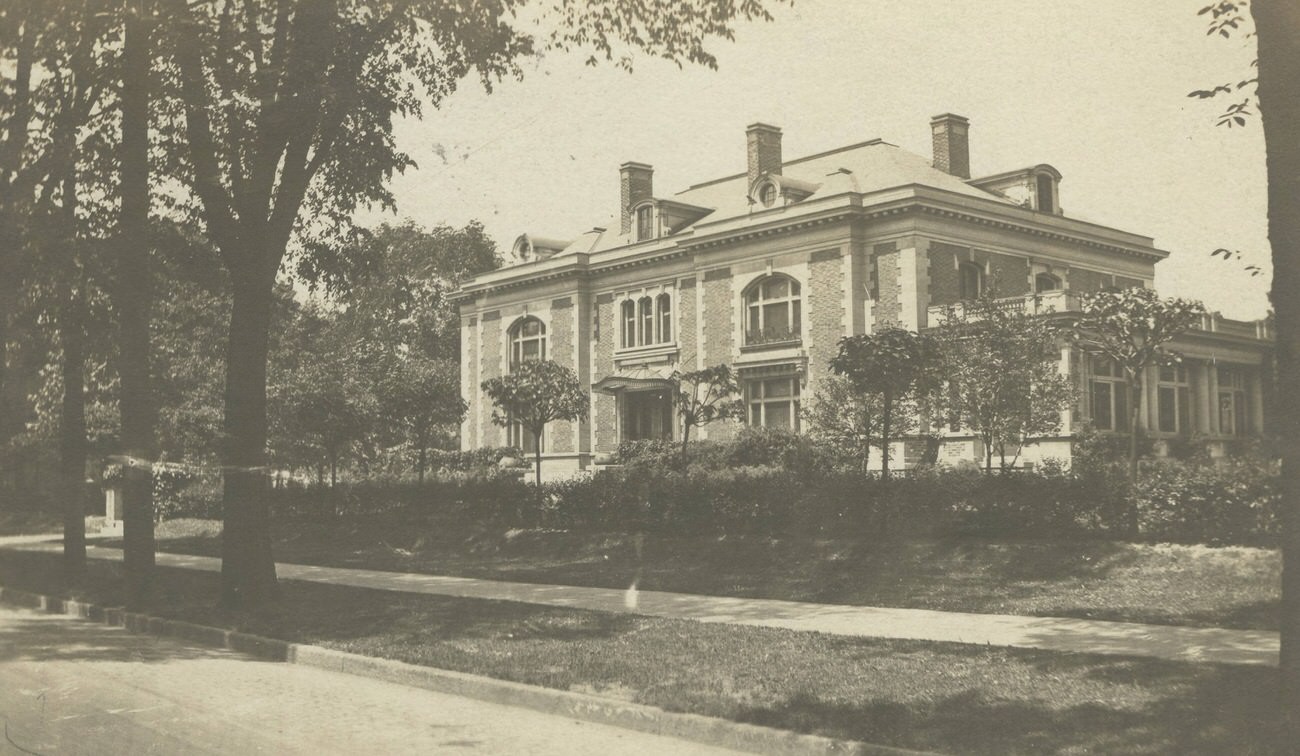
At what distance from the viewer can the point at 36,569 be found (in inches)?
812

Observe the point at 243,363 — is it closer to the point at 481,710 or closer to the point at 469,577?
the point at 469,577

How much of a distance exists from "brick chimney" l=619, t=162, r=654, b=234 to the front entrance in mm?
7516

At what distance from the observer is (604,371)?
4484 centimetres

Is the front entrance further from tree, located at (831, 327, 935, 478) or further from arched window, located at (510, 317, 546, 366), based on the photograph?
tree, located at (831, 327, 935, 478)

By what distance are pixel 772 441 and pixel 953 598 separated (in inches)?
694

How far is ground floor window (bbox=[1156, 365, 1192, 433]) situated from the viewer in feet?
118

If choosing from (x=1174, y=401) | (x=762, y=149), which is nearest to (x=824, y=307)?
(x=762, y=149)

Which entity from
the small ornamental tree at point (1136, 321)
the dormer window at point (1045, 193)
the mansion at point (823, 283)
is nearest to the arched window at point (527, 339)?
the mansion at point (823, 283)

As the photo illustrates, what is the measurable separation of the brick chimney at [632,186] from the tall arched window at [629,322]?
3.57m

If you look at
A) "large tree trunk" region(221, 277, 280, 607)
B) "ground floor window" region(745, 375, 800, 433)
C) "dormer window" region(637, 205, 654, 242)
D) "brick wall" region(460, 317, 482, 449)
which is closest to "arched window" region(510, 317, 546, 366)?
"brick wall" region(460, 317, 482, 449)

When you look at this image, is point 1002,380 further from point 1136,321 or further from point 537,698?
point 537,698

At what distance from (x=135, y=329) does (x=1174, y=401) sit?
3194 centimetres

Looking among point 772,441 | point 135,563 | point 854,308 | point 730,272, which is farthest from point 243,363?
point 730,272

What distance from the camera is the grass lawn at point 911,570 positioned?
12586mm
